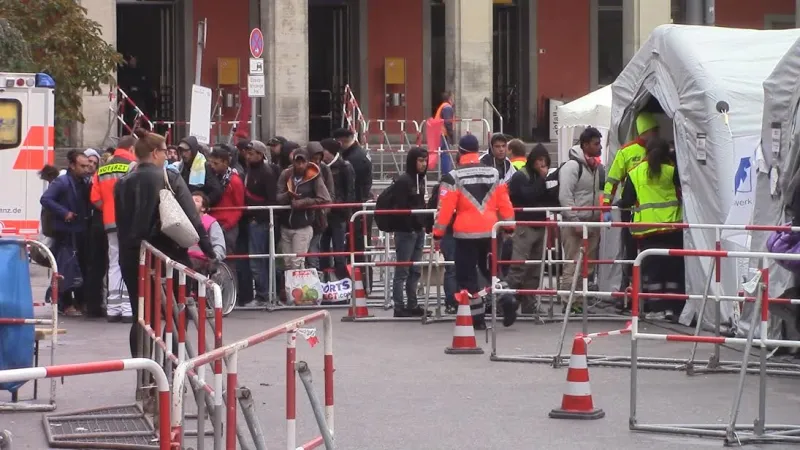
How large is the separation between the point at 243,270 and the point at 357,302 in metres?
2.14

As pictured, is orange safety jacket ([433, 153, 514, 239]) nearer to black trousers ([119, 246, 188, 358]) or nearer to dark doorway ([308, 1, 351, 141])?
black trousers ([119, 246, 188, 358])

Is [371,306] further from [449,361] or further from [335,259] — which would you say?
[449,361]

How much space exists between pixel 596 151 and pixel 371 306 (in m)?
3.50

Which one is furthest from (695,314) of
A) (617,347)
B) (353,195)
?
(353,195)

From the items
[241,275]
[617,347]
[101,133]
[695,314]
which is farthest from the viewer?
[101,133]

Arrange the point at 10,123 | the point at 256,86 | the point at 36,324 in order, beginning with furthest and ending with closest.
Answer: the point at 256,86
the point at 10,123
the point at 36,324

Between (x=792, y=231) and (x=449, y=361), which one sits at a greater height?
(x=792, y=231)

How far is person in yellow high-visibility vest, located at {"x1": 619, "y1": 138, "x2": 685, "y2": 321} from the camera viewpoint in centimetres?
1602

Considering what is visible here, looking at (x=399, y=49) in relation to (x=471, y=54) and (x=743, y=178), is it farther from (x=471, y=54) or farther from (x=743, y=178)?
(x=743, y=178)

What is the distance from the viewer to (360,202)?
1912cm

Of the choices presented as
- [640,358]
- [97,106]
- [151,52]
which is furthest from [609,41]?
[640,358]

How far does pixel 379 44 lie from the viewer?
37531 mm

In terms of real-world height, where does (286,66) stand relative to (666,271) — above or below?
above

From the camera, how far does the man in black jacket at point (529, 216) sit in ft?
53.9
